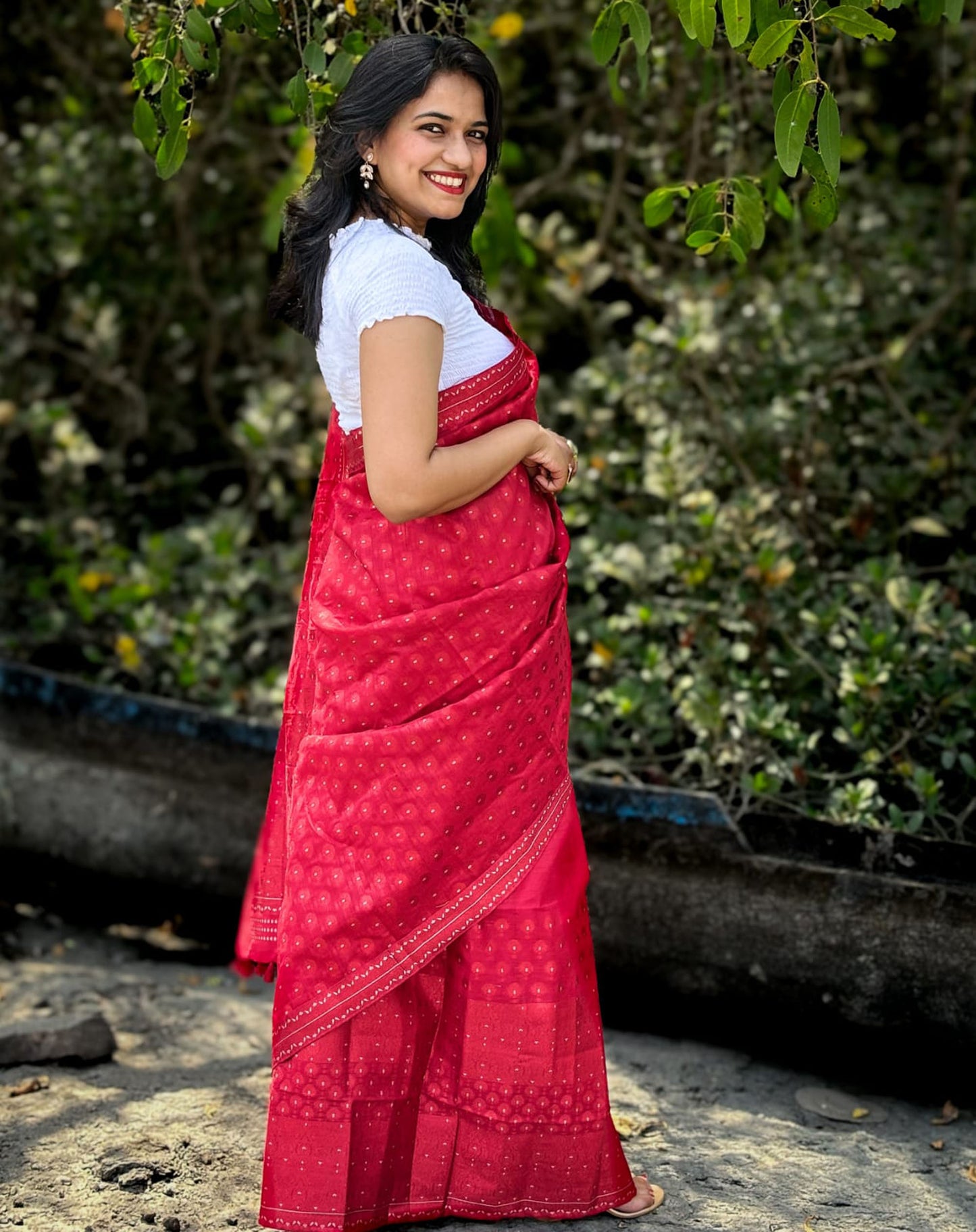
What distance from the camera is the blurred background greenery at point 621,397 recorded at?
342cm

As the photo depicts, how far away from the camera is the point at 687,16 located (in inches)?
84.7

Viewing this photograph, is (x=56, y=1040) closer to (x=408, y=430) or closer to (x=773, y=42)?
(x=408, y=430)

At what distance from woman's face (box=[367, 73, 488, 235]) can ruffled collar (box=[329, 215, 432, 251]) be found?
0.04m

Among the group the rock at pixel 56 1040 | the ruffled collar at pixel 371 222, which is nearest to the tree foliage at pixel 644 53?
the ruffled collar at pixel 371 222

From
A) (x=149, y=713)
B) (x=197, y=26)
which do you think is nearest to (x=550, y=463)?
(x=197, y=26)

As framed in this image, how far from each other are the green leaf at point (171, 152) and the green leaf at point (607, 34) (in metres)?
0.69

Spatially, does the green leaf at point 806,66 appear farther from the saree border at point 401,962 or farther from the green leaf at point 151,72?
the saree border at point 401,962

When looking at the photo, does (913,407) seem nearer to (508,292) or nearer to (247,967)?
(508,292)

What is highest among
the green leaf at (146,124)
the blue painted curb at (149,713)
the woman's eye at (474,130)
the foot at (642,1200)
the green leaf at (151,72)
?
the green leaf at (151,72)

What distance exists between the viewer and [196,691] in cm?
412

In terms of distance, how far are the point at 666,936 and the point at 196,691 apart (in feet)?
5.43

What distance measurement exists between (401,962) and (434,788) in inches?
10.7

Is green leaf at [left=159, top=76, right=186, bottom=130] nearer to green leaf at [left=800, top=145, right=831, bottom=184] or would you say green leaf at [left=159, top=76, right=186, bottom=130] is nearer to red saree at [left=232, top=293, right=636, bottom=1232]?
red saree at [left=232, top=293, right=636, bottom=1232]

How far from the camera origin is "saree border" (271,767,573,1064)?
2.19m
